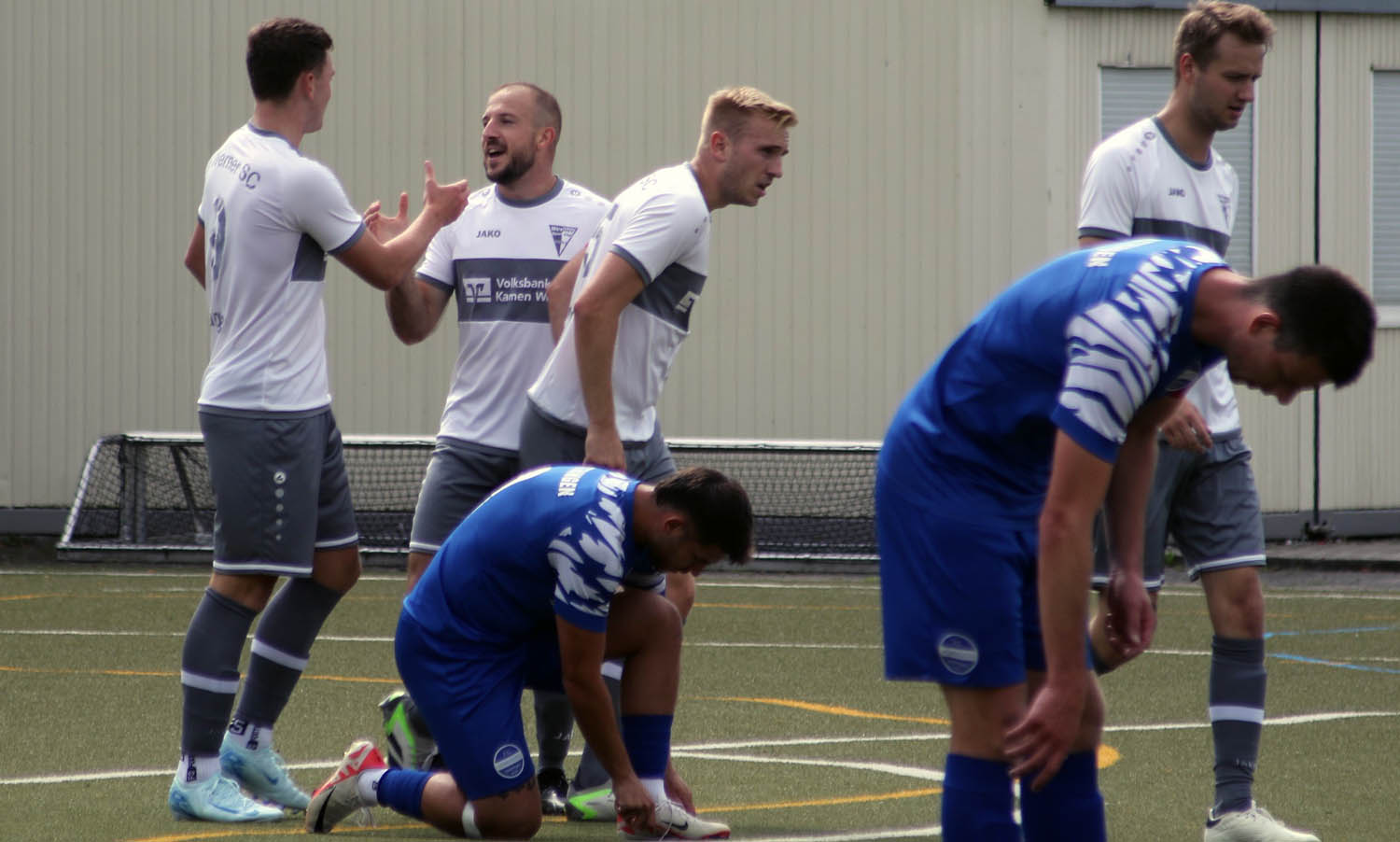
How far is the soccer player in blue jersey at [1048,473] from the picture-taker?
3746 mm

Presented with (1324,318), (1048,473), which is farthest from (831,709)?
(1324,318)

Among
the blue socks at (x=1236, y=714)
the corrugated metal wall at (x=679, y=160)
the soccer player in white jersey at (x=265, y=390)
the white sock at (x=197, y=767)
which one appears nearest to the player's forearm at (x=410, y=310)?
the soccer player in white jersey at (x=265, y=390)

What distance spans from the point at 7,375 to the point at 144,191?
1.98 m

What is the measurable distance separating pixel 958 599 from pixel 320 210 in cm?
262

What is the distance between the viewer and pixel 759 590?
13898mm

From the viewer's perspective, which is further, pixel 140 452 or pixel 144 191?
pixel 144 191

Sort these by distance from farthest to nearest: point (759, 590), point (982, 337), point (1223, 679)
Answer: point (759, 590), point (1223, 679), point (982, 337)

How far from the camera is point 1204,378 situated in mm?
Result: 6008

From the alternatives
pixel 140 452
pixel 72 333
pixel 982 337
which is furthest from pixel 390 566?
pixel 982 337

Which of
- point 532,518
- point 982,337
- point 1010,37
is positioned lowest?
point 532,518

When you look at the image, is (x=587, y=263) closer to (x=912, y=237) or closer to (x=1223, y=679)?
(x=1223, y=679)

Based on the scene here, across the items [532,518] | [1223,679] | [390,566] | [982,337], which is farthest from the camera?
[390,566]

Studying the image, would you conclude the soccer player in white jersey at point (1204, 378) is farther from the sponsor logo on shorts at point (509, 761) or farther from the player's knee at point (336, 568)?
the player's knee at point (336, 568)

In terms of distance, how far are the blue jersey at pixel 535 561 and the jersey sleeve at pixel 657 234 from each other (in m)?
0.62
